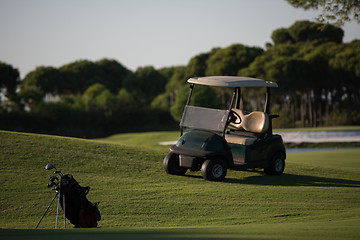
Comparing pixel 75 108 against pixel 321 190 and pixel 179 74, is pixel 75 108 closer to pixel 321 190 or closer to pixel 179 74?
pixel 179 74

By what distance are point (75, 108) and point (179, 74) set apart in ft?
90.3

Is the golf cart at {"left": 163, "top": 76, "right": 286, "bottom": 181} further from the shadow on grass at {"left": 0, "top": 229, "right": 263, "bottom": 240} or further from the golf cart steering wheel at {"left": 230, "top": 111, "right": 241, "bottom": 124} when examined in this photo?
the shadow on grass at {"left": 0, "top": 229, "right": 263, "bottom": 240}

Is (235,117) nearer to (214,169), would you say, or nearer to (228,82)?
(228,82)

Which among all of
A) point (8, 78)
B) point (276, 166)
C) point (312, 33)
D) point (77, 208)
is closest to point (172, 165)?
point (276, 166)

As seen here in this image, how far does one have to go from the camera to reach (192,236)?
6.21m

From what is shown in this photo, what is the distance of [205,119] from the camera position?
12008 millimetres

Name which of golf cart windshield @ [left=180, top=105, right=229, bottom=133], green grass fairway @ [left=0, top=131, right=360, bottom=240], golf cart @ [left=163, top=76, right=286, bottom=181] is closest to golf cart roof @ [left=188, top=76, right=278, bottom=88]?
golf cart @ [left=163, top=76, right=286, bottom=181]

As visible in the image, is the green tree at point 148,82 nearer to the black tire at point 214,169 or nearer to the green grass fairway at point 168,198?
the green grass fairway at point 168,198

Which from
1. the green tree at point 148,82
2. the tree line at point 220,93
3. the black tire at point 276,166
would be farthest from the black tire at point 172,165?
the green tree at point 148,82

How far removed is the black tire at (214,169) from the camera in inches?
451

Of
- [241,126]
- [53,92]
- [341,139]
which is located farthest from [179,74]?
[241,126]

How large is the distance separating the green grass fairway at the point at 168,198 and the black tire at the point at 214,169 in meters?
0.22

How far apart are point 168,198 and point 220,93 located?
2136 inches

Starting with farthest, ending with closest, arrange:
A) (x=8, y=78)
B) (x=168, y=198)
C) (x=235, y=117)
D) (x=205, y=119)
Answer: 1. (x=8, y=78)
2. (x=235, y=117)
3. (x=205, y=119)
4. (x=168, y=198)
